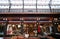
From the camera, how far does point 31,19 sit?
329 inches

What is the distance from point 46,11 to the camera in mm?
8656

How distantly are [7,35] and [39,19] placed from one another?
231 cm

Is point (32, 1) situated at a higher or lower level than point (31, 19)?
higher

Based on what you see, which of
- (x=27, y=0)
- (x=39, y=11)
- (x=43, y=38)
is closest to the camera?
(x=43, y=38)

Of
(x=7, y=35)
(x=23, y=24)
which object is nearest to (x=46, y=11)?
(x=23, y=24)

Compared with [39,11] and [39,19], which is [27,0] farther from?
[39,19]

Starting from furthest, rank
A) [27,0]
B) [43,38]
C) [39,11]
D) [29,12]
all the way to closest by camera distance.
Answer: [27,0]
[39,11]
[29,12]
[43,38]

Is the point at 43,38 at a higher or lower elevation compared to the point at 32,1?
lower

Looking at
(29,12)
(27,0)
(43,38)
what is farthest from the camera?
(27,0)

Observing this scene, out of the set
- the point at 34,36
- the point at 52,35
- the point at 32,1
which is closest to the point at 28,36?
the point at 34,36

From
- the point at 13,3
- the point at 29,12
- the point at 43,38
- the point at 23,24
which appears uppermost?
the point at 13,3

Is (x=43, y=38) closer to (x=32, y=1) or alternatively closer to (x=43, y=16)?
(x=43, y=16)

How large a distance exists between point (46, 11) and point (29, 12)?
127cm

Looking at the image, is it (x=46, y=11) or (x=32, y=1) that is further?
(x=32, y=1)
